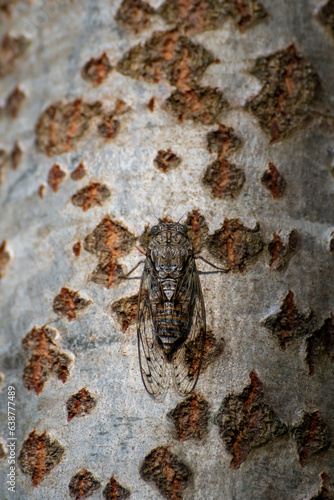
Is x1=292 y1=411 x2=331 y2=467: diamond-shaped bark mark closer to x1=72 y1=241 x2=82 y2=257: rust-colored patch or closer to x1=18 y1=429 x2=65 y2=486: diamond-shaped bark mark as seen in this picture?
x1=18 y1=429 x2=65 y2=486: diamond-shaped bark mark

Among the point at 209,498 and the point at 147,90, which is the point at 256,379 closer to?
the point at 209,498

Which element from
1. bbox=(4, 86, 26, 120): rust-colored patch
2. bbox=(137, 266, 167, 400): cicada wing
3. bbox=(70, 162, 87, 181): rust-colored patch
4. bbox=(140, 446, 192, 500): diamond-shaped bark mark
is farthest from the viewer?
bbox=(4, 86, 26, 120): rust-colored patch

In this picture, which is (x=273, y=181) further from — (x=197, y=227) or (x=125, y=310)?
(x=125, y=310)

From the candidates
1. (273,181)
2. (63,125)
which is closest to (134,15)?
(63,125)

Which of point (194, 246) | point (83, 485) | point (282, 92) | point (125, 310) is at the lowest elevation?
point (83, 485)

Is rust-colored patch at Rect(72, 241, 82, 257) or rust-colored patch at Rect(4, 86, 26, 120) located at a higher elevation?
rust-colored patch at Rect(4, 86, 26, 120)

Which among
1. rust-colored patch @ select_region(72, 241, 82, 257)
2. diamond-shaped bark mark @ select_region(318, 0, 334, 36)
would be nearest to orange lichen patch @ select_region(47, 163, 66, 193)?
rust-colored patch @ select_region(72, 241, 82, 257)

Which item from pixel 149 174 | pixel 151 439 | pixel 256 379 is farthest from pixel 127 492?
pixel 149 174
